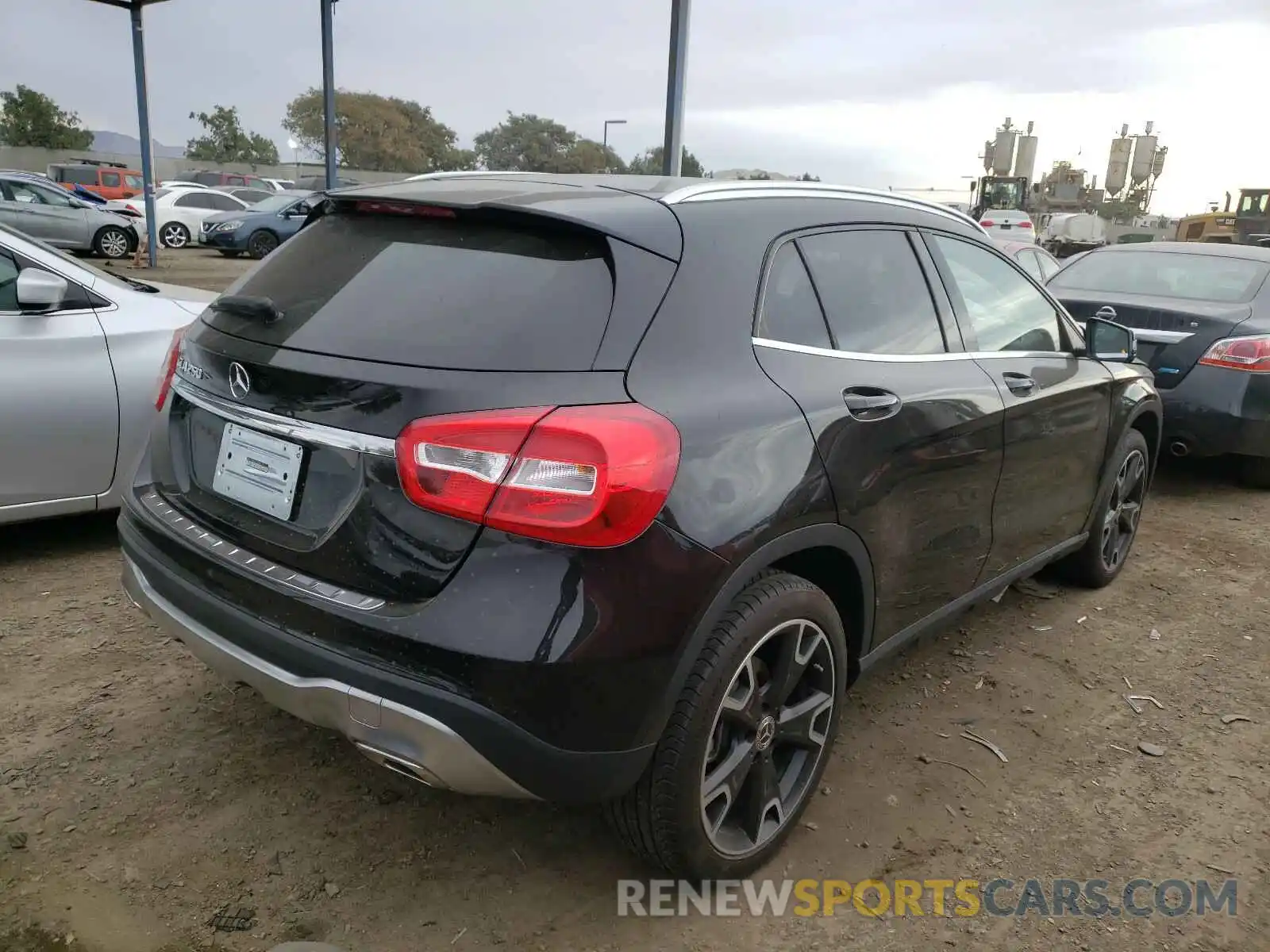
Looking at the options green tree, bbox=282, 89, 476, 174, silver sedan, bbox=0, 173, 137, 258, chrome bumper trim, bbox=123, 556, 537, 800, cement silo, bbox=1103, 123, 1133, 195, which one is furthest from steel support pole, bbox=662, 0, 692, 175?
cement silo, bbox=1103, 123, 1133, 195

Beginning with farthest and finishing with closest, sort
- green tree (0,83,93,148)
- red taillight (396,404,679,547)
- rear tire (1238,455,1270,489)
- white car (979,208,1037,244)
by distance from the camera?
green tree (0,83,93,148) → white car (979,208,1037,244) → rear tire (1238,455,1270,489) → red taillight (396,404,679,547)

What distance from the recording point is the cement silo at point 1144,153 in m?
69.0

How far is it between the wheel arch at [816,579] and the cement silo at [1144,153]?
77.9m

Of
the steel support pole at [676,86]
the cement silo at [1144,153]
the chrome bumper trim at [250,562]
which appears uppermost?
the cement silo at [1144,153]

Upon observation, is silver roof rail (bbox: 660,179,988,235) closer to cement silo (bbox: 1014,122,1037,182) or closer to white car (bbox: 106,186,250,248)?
white car (bbox: 106,186,250,248)

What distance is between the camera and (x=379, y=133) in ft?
233

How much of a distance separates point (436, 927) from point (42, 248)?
3441 millimetres

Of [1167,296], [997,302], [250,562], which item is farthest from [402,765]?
[1167,296]

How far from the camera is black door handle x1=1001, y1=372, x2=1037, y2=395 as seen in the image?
10.6ft

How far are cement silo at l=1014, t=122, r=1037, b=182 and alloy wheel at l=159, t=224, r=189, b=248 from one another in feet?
111

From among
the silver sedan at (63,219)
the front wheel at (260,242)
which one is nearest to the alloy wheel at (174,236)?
→ the front wheel at (260,242)

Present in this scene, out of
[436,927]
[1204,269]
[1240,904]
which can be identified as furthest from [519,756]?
[1204,269]

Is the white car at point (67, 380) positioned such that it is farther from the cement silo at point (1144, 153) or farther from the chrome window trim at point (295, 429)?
the cement silo at point (1144, 153)

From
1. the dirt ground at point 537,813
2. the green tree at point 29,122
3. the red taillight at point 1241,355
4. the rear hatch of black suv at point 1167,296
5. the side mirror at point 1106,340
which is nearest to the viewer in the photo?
the dirt ground at point 537,813
